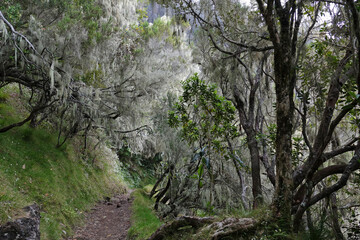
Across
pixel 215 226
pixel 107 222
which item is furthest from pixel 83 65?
pixel 215 226

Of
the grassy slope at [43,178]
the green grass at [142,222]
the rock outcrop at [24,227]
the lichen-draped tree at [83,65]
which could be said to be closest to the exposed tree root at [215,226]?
the green grass at [142,222]

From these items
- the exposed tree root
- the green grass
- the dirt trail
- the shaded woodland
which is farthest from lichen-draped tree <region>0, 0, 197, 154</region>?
the exposed tree root

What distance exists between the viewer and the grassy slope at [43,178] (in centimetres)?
606

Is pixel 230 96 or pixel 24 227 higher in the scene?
pixel 230 96

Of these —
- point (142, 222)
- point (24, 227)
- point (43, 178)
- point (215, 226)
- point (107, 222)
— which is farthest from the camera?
point (107, 222)

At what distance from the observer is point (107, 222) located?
28.2 ft

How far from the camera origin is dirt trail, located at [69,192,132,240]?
7.28 m

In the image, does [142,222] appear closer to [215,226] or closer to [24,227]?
[24,227]

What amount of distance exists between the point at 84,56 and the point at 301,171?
648 cm

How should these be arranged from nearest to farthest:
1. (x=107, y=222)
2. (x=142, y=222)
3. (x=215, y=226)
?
(x=215, y=226) → (x=142, y=222) → (x=107, y=222)

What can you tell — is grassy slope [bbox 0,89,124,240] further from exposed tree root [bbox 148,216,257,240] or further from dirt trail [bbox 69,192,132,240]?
exposed tree root [bbox 148,216,257,240]

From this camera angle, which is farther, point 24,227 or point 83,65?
point 83,65

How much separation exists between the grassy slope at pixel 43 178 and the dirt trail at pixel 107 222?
34 centimetres

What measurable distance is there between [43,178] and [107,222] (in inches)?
96.9
